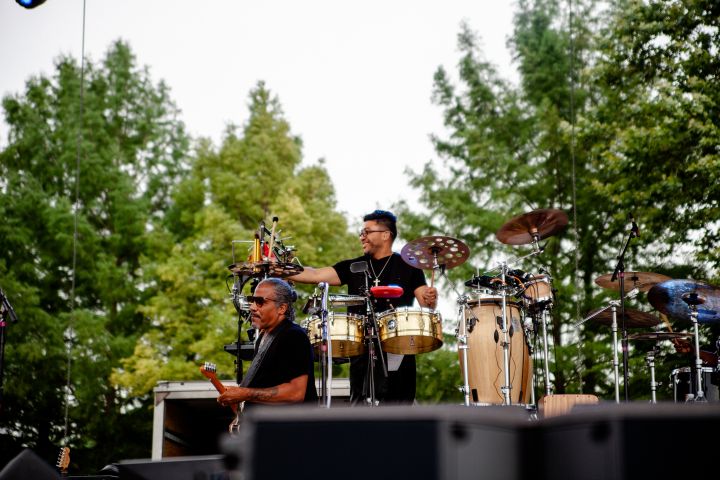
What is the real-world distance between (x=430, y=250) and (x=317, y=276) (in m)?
1.14

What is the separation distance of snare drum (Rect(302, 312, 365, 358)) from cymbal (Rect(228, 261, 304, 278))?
0.51 meters

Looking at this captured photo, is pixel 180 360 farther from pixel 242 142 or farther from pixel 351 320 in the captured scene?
pixel 351 320

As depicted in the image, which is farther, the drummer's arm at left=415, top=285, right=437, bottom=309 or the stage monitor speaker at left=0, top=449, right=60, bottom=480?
the drummer's arm at left=415, top=285, right=437, bottom=309

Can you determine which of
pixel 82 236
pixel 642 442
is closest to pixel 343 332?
pixel 642 442

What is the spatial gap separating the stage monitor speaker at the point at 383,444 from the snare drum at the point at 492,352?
6.95m

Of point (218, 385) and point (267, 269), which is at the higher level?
point (267, 269)

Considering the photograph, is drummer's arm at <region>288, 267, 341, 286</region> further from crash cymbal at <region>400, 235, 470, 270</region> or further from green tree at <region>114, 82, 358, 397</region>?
green tree at <region>114, 82, 358, 397</region>

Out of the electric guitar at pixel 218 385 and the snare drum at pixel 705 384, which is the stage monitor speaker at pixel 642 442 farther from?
the snare drum at pixel 705 384

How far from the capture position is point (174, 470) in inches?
121

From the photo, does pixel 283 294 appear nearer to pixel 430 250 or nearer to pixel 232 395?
pixel 232 395

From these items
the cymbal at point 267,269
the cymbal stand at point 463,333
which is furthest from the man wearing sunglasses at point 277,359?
the cymbal stand at point 463,333

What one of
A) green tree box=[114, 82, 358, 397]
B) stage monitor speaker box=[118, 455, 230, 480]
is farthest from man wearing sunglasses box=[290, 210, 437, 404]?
green tree box=[114, 82, 358, 397]

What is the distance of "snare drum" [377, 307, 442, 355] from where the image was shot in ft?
25.1

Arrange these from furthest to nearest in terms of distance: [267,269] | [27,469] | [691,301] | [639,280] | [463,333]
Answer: [639,280]
[691,301]
[463,333]
[267,269]
[27,469]
